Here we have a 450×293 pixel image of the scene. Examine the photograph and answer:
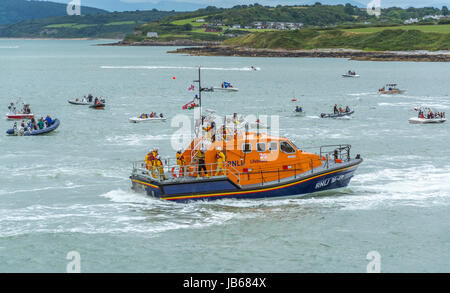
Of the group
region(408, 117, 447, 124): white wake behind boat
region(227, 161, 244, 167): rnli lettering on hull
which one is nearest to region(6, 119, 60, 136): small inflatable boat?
region(227, 161, 244, 167): rnli lettering on hull

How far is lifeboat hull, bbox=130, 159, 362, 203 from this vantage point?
26.3 m

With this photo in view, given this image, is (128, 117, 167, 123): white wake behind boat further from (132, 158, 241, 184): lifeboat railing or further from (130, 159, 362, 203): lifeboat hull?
A: (132, 158, 241, 184): lifeboat railing

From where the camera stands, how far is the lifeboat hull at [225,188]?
26.3 meters

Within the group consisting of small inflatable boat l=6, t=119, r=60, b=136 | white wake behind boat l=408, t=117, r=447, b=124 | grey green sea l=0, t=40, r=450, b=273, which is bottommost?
grey green sea l=0, t=40, r=450, b=273

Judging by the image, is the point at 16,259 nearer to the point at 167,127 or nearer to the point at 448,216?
the point at 448,216

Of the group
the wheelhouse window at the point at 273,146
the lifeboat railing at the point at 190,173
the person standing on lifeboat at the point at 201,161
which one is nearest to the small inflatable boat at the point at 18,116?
the lifeboat railing at the point at 190,173

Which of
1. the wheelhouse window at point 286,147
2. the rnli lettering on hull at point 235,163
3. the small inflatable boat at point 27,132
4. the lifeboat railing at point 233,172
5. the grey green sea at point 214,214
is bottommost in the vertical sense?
the grey green sea at point 214,214

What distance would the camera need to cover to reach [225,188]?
26453mm

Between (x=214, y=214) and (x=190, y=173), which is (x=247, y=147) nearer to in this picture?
(x=190, y=173)

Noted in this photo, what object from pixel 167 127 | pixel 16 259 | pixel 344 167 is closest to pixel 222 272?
pixel 16 259

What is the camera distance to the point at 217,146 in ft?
88.2

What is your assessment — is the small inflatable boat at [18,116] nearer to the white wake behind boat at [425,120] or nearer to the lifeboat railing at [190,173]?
the lifeboat railing at [190,173]

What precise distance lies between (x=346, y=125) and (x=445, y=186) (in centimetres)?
2489
